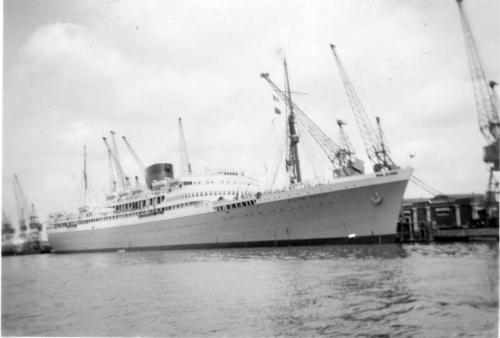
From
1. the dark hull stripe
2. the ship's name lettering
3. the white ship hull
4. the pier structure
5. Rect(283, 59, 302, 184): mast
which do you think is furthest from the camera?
Rect(283, 59, 302, 184): mast

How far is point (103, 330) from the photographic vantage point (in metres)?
8.09

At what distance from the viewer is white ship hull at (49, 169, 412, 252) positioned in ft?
62.3

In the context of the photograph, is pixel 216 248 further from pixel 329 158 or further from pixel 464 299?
pixel 464 299

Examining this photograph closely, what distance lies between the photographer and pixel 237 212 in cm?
2284

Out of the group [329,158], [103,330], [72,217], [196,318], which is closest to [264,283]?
[196,318]

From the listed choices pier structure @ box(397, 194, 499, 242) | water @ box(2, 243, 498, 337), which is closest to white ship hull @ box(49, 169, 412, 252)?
pier structure @ box(397, 194, 499, 242)

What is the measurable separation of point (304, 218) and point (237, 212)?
4021mm

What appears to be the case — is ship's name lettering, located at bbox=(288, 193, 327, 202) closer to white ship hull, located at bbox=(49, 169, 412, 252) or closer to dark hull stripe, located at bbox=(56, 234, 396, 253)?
white ship hull, located at bbox=(49, 169, 412, 252)

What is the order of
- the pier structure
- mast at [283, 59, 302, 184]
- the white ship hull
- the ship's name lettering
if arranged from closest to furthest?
the white ship hull → the pier structure → the ship's name lettering → mast at [283, 59, 302, 184]

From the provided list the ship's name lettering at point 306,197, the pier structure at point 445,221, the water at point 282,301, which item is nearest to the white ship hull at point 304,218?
the ship's name lettering at point 306,197

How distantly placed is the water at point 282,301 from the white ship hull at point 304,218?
16.9 ft

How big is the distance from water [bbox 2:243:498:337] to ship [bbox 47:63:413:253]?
17.6ft

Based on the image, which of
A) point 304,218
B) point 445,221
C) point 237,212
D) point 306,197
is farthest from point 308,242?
point 445,221

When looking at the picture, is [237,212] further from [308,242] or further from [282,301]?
[282,301]
